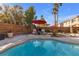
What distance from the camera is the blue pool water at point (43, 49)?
5129mm

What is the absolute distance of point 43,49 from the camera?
5.27m

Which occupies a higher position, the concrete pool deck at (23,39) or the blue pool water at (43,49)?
the concrete pool deck at (23,39)

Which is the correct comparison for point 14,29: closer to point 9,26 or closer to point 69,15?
point 9,26

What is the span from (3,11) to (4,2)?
0.94 feet

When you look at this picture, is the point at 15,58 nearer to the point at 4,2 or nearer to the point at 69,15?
the point at 4,2

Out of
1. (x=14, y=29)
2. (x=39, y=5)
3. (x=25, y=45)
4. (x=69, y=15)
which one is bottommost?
(x=25, y=45)

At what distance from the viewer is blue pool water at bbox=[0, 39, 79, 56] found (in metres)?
5.13

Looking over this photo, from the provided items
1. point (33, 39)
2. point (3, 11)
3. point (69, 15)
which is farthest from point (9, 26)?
point (69, 15)

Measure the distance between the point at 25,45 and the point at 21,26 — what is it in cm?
63

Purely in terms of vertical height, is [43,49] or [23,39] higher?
[23,39]

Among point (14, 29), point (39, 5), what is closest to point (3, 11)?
point (14, 29)

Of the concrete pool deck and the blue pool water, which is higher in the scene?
the concrete pool deck

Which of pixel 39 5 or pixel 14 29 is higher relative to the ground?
pixel 39 5

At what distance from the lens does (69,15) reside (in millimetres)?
5281
